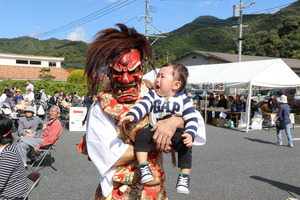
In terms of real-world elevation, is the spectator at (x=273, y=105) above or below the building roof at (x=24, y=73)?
below

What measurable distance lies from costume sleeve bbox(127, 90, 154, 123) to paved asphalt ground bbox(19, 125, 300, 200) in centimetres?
305

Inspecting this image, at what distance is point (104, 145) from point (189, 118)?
493 millimetres

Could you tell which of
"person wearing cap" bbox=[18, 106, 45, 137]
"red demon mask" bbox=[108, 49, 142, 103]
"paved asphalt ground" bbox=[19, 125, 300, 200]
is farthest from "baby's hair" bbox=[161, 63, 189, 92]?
"person wearing cap" bbox=[18, 106, 45, 137]

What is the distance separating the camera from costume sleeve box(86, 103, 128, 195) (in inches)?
56.7

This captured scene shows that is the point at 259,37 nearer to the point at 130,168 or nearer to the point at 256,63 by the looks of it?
the point at 256,63

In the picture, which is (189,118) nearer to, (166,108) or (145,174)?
(166,108)

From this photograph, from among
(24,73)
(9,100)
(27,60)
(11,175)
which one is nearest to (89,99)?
(11,175)

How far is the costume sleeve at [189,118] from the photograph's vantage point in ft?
4.67

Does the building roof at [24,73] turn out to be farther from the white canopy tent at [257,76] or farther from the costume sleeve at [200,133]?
the costume sleeve at [200,133]

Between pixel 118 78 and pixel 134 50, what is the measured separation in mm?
220

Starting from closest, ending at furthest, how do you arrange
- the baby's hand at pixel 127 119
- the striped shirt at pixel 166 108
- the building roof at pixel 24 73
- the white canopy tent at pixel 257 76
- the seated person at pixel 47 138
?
the baby's hand at pixel 127 119 < the striped shirt at pixel 166 108 < the seated person at pixel 47 138 < the white canopy tent at pixel 257 76 < the building roof at pixel 24 73

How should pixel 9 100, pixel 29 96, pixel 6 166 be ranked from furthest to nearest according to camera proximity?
pixel 29 96, pixel 9 100, pixel 6 166

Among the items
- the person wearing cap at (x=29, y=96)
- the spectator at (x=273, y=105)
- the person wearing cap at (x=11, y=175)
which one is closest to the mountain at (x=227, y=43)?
the person wearing cap at (x=11, y=175)

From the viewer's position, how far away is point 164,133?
4.50 ft
